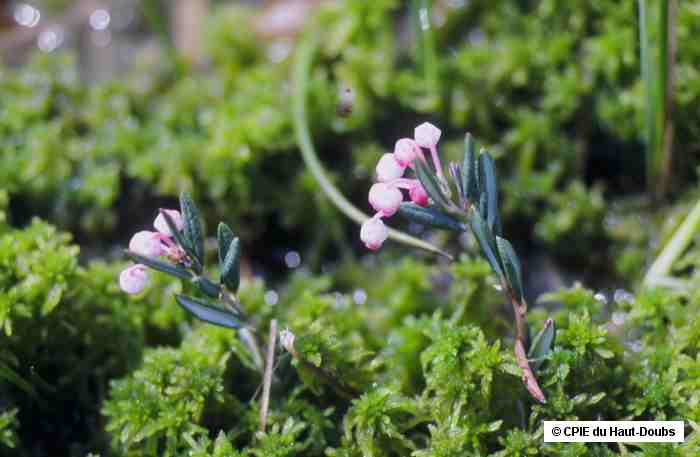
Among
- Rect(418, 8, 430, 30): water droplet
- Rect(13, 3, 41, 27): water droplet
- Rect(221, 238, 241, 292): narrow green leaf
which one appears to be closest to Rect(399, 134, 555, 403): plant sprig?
Rect(221, 238, 241, 292): narrow green leaf

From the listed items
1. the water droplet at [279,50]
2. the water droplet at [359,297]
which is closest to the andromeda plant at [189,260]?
the water droplet at [359,297]

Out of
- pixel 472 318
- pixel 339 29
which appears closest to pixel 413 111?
pixel 339 29

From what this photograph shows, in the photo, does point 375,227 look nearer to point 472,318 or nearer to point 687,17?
point 472,318

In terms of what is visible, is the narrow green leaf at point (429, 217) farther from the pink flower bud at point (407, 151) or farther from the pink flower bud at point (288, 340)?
the pink flower bud at point (288, 340)

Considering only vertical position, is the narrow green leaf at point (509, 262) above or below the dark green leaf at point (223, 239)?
below

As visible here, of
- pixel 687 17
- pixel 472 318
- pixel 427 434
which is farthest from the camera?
pixel 687 17

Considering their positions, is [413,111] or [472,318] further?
[413,111]

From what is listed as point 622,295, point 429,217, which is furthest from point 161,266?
point 622,295

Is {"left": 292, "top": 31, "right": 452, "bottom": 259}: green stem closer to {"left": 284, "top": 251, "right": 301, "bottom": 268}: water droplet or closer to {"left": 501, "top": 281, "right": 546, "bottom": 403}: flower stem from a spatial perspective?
{"left": 284, "top": 251, "right": 301, "bottom": 268}: water droplet
